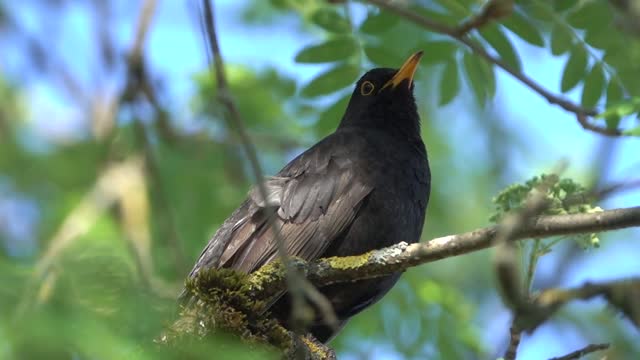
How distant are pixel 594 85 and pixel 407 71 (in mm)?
1529

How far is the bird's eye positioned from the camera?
7969mm

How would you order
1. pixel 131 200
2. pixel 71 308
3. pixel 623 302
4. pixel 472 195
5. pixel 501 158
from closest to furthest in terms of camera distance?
1. pixel 71 308
2. pixel 623 302
3. pixel 131 200
4. pixel 501 158
5. pixel 472 195

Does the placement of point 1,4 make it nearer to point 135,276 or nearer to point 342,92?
point 342,92

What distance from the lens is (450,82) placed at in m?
7.05

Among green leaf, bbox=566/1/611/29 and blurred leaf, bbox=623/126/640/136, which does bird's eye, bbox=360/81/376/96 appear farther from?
blurred leaf, bbox=623/126/640/136

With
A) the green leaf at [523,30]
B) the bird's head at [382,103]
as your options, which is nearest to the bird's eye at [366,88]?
the bird's head at [382,103]

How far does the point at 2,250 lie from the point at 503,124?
694cm

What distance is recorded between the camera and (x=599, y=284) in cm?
385

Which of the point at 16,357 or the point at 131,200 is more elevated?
the point at 131,200

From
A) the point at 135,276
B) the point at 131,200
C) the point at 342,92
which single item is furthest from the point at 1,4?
the point at 135,276

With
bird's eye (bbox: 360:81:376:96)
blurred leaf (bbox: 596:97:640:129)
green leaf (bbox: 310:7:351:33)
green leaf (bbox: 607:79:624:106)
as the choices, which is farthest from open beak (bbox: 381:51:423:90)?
blurred leaf (bbox: 596:97:640:129)

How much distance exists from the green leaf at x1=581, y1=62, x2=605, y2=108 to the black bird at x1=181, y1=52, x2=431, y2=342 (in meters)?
1.25

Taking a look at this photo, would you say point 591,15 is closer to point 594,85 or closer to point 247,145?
point 594,85

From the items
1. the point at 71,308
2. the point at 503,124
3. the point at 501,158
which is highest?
the point at 503,124
